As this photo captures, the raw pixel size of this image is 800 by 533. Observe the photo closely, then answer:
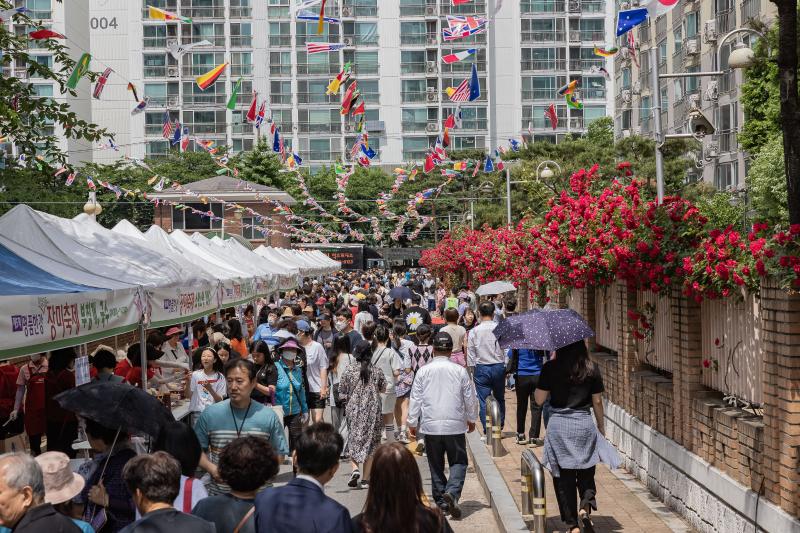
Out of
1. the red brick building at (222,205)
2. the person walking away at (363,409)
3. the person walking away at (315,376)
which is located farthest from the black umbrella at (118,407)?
the red brick building at (222,205)

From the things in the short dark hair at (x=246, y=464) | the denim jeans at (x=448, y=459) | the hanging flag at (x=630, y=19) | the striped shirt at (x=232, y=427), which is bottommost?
the denim jeans at (x=448, y=459)

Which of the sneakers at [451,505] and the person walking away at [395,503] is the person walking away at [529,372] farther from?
the person walking away at [395,503]

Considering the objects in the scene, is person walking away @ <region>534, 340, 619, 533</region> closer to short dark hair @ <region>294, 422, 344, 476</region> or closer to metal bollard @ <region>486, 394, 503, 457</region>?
short dark hair @ <region>294, 422, 344, 476</region>

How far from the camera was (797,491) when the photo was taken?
742cm

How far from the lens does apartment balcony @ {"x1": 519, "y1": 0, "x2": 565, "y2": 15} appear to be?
267 feet

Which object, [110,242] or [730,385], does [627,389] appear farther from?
[110,242]

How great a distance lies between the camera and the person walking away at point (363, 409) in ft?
38.2

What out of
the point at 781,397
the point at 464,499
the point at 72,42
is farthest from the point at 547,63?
the point at 781,397

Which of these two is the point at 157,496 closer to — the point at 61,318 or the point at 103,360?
the point at 61,318

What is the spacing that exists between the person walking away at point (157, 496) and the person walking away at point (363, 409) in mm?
6625

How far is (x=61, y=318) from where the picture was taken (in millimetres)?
8641

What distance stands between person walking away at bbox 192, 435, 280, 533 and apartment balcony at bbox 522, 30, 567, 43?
79.4m

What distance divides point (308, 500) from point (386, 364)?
294 inches

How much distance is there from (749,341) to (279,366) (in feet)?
19.2
